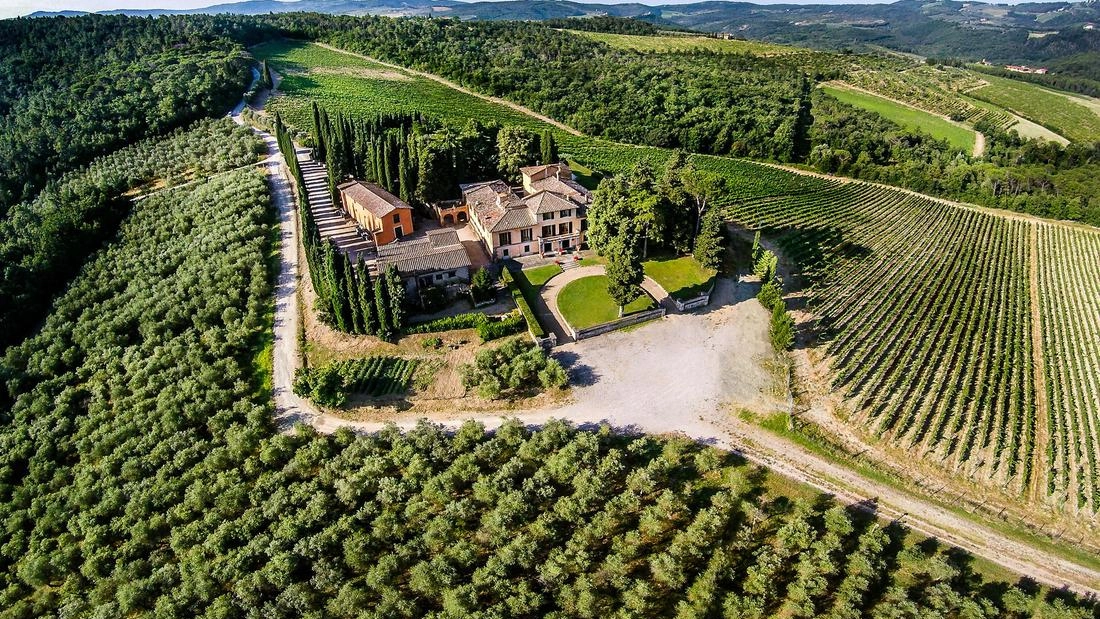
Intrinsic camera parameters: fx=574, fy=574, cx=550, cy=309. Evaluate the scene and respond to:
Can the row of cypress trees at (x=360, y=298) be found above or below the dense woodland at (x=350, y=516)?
above

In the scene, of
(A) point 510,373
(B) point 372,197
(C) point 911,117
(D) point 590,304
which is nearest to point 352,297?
(A) point 510,373

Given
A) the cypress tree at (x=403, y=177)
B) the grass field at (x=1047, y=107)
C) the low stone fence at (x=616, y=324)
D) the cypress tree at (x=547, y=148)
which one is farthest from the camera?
the grass field at (x=1047, y=107)

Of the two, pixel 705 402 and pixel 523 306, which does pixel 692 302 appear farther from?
pixel 523 306

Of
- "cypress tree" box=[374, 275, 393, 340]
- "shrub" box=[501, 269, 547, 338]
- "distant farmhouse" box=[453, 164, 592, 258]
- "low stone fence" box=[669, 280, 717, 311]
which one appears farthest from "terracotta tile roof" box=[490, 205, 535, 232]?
"low stone fence" box=[669, 280, 717, 311]

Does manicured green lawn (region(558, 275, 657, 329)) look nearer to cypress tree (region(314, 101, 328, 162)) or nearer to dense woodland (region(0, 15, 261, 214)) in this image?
cypress tree (region(314, 101, 328, 162))

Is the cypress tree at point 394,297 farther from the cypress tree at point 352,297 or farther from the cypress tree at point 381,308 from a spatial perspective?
the cypress tree at point 352,297

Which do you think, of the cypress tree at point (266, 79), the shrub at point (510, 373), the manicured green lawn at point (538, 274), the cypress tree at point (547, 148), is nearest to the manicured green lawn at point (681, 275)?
the manicured green lawn at point (538, 274)

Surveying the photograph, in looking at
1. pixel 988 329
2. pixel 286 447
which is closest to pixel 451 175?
pixel 286 447
